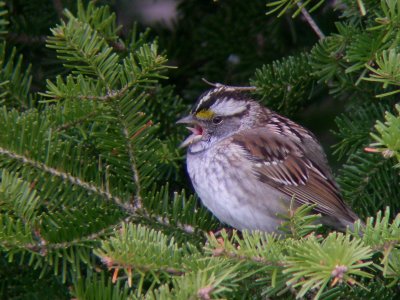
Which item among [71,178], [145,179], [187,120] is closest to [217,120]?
[187,120]

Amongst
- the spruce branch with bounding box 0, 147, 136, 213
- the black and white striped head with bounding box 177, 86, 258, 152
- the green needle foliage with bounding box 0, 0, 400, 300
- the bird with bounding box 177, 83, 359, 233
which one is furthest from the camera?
the black and white striped head with bounding box 177, 86, 258, 152

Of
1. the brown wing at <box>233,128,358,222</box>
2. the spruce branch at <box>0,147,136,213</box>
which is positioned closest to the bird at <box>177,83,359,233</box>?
the brown wing at <box>233,128,358,222</box>

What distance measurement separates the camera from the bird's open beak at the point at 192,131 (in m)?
2.83

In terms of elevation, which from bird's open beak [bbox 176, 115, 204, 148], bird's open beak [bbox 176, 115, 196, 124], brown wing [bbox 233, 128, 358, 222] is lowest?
brown wing [bbox 233, 128, 358, 222]

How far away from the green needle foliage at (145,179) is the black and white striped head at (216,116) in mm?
75

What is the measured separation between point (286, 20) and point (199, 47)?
446mm

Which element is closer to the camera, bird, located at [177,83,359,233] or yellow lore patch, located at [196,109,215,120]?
bird, located at [177,83,359,233]

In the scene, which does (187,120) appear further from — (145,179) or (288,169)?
(145,179)

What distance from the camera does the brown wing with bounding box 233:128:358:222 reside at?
9.27ft

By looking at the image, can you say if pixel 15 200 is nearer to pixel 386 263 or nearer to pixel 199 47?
pixel 386 263

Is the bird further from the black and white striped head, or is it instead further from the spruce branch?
the spruce branch

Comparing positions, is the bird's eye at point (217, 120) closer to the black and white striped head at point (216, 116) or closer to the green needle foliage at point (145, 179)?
the black and white striped head at point (216, 116)

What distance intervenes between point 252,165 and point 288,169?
0.15 meters

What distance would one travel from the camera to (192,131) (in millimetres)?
3014
